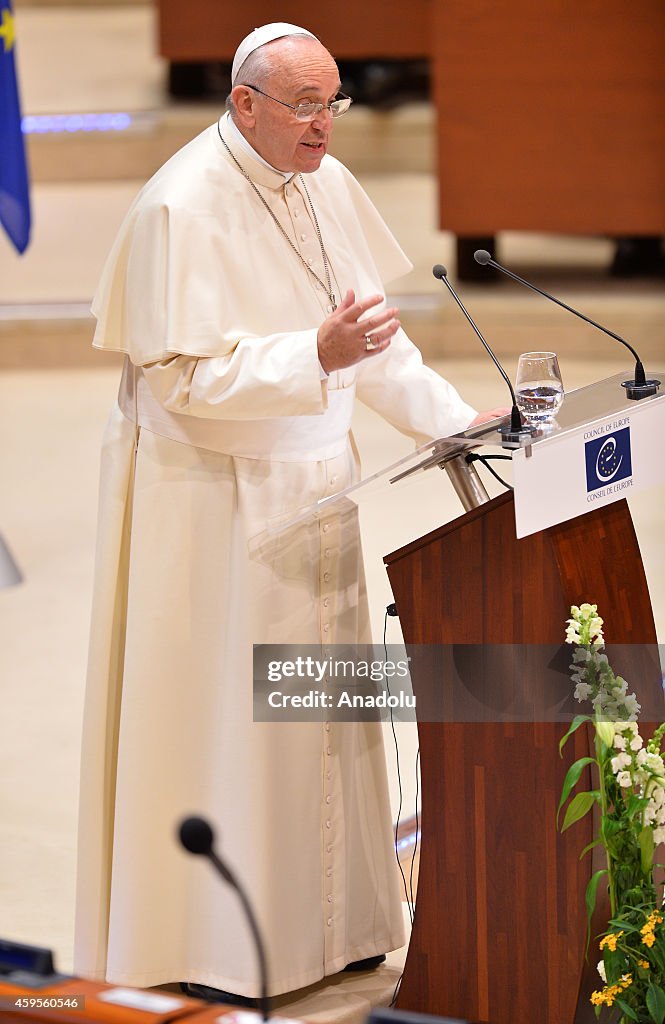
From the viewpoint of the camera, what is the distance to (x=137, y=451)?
10.4ft

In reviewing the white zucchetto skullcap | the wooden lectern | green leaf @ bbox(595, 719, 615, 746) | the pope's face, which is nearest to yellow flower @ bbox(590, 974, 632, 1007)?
the wooden lectern

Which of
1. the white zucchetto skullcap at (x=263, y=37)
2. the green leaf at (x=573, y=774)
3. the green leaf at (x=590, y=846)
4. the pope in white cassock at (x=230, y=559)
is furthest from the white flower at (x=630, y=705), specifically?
the white zucchetto skullcap at (x=263, y=37)

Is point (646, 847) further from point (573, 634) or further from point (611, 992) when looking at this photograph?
point (573, 634)

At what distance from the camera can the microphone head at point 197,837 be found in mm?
1697

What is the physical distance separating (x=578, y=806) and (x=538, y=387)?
0.67 meters

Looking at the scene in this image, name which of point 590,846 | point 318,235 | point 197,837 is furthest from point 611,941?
point 318,235

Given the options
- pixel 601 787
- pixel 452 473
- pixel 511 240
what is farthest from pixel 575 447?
pixel 511 240

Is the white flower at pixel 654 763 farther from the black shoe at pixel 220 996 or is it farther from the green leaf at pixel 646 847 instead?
the black shoe at pixel 220 996

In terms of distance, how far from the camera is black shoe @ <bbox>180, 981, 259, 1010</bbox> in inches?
127

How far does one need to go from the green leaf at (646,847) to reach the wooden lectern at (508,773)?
138 millimetres

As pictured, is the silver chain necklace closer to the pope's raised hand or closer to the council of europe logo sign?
the pope's raised hand

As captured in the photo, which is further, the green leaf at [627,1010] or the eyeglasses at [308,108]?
the eyeglasses at [308,108]

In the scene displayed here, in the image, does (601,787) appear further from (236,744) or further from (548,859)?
(236,744)

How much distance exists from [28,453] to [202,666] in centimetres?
465
